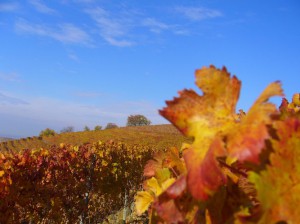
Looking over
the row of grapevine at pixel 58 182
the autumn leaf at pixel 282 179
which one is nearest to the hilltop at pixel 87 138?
the row of grapevine at pixel 58 182

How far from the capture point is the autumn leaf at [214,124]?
0.63m

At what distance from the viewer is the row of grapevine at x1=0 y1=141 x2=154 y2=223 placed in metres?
5.79

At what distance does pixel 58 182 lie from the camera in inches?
298

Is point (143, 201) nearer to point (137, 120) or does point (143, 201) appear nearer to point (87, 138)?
point (87, 138)

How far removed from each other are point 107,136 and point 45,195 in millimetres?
40027

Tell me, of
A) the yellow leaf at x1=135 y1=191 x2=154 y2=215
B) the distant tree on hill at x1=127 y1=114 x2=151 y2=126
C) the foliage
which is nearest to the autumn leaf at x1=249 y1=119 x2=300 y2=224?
the foliage

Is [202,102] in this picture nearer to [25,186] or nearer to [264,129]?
[264,129]

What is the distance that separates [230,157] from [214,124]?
129 mm

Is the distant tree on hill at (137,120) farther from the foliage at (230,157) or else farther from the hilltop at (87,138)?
the foliage at (230,157)

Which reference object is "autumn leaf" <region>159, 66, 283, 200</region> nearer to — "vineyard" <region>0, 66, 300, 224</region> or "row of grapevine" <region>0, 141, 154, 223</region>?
"vineyard" <region>0, 66, 300, 224</region>

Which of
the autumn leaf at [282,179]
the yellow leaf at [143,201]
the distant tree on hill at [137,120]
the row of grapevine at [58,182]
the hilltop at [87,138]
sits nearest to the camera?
the autumn leaf at [282,179]

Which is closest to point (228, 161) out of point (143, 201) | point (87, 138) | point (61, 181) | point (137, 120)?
point (143, 201)

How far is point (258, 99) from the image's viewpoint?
69 cm

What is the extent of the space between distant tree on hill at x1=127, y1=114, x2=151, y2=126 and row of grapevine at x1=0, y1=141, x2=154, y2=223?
2967 inches
